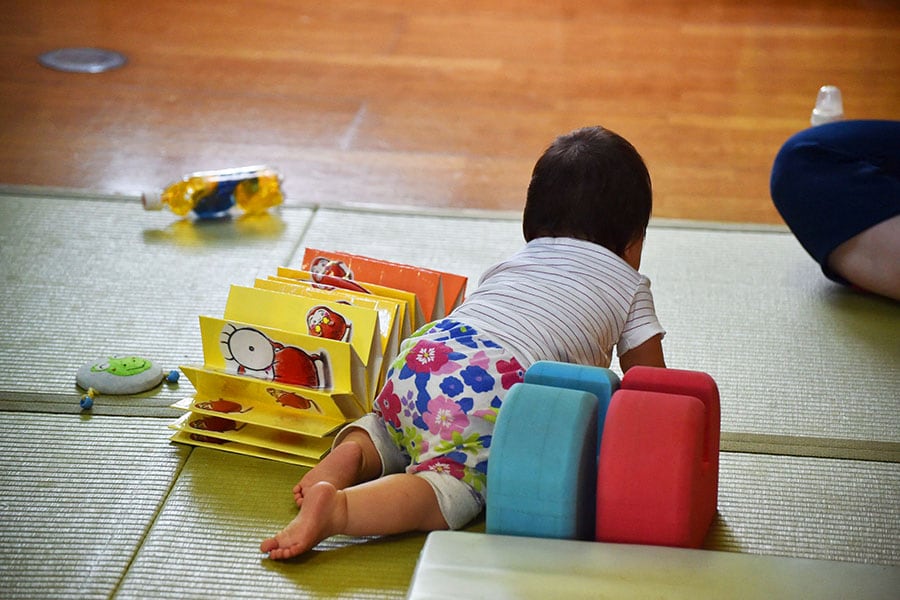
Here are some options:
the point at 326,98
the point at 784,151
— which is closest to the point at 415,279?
the point at 784,151

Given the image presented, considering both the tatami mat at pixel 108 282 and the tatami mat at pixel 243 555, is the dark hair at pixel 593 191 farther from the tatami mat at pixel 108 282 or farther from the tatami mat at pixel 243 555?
the tatami mat at pixel 108 282

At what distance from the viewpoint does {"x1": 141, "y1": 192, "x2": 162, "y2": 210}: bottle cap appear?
211cm

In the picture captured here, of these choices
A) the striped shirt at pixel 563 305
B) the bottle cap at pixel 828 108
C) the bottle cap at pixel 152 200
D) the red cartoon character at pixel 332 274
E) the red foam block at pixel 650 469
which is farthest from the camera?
the bottle cap at pixel 828 108

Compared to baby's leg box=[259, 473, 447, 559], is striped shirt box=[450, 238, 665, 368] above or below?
above

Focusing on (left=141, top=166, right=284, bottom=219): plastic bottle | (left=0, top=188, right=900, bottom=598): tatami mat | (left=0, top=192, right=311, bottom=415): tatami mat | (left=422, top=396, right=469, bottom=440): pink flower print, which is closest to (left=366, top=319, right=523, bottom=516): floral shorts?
(left=422, top=396, right=469, bottom=440): pink flower print

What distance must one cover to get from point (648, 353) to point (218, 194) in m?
1.05

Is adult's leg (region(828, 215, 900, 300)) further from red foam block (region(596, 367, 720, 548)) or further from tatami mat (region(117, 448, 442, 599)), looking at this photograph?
tatami mat (region(117, 448, 442, 599))

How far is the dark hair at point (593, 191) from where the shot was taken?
1.36 meters

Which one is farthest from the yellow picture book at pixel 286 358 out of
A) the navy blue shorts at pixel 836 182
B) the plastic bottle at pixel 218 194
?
the navy blue shorts at pixel 836 182

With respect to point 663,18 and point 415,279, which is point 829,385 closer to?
point 415,279

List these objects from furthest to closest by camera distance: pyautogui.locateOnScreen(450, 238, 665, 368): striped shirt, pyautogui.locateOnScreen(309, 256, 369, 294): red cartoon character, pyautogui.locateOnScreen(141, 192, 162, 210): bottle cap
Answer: pyautogui.locateOnScreen(141, 192, 162, 210): bottle cap → pyautogui.locateOnScreen(309, 256, 369, 294): red cartoon character → pyautogui.locateOnScreen(450, 238, 665, 368): striped shirt

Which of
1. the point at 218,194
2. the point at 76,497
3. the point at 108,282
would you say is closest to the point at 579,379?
the point at 76,497

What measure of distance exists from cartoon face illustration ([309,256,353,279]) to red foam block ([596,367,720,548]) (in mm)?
538

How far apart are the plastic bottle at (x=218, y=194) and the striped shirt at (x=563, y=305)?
0.86 meters
